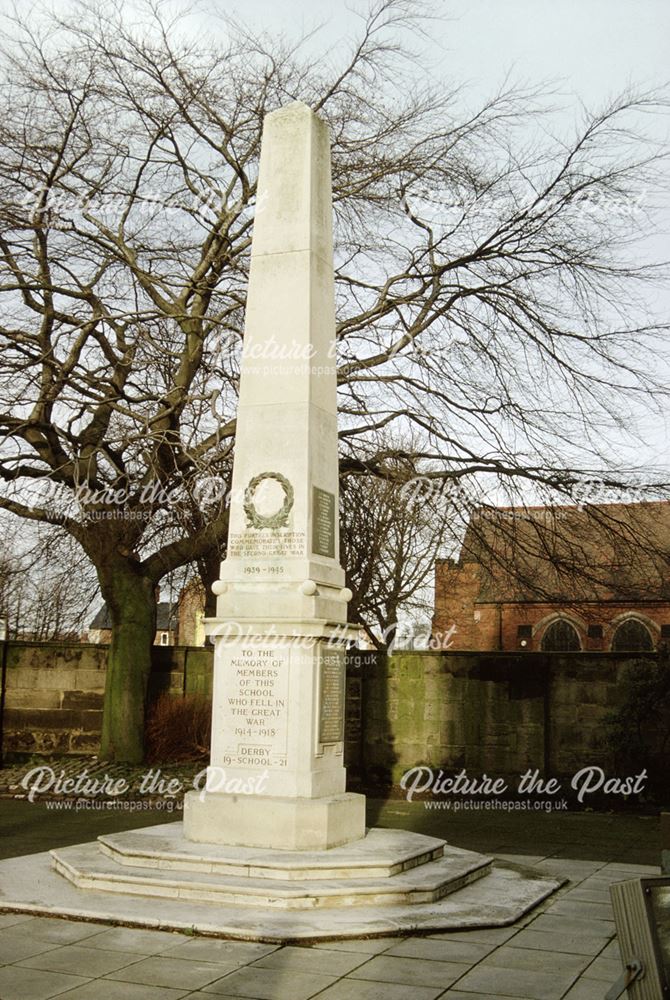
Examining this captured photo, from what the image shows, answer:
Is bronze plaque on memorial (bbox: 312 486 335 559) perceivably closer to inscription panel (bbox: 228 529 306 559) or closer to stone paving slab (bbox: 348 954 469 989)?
inscription panel (bbox: 228 529 306 559)

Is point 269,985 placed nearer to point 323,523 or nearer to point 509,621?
point 323,523

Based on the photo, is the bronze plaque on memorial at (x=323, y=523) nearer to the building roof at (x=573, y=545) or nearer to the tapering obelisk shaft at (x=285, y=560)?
the tapering obelisk shaft at (x=285, y=560)

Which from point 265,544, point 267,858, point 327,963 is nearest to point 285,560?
point 265,544

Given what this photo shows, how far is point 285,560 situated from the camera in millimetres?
8961

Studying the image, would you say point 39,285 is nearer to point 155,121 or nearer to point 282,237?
point 155,121

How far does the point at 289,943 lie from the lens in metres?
6.45

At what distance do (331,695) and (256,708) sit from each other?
671 mm

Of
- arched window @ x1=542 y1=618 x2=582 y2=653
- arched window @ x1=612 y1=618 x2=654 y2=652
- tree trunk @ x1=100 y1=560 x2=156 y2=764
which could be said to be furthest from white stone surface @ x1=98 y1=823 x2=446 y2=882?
arched window @ x1=542 y1=618 x2=582 y2=653

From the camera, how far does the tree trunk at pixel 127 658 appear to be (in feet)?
52.9

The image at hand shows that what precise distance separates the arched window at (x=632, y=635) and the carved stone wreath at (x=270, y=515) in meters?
39.1

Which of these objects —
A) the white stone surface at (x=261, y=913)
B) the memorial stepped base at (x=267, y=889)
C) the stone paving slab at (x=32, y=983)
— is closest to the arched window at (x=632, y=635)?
the memorial stepped base at (x=267, y=889)

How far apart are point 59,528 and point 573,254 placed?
899cm

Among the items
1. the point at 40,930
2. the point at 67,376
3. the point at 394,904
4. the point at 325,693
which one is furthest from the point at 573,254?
the point at 40,930

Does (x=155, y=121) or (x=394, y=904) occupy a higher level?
(x=155, y=121)
